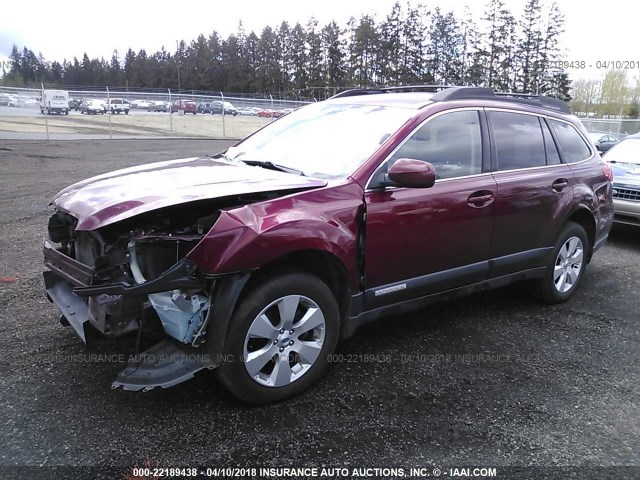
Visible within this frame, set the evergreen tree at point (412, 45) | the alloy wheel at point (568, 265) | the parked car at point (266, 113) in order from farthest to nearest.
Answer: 1. the evergreen tree at point (412, 45)
2. the parked car at point (266, 113)
3. the alloy wheel at point (568, 265)

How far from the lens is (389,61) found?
7300 centimetres

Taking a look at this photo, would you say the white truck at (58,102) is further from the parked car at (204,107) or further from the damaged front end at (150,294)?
the damaged front end at (150,294)

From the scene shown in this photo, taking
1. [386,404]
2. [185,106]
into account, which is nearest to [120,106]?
[185,106]

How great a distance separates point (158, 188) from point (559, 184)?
3407 mm

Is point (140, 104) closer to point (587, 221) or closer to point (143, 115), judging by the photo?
point (143, 115)

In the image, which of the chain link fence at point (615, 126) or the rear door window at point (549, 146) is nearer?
the rear door window at point (549, 146)

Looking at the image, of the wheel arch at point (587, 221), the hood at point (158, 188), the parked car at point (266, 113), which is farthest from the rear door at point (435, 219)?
the parked car at point (266, 113)

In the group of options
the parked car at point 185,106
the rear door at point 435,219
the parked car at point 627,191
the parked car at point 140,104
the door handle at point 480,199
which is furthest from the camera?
the parked car at point 185,106

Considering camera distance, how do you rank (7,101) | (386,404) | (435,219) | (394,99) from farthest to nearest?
(7,101), (394,99), (435,219), (386,404)

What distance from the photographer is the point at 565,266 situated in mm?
4840

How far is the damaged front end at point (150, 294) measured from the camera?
2664 mm

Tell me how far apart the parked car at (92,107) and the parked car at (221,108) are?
22.4 ft

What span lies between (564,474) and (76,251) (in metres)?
3.00

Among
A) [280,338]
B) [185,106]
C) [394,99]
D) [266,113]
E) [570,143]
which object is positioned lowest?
[280,338]
